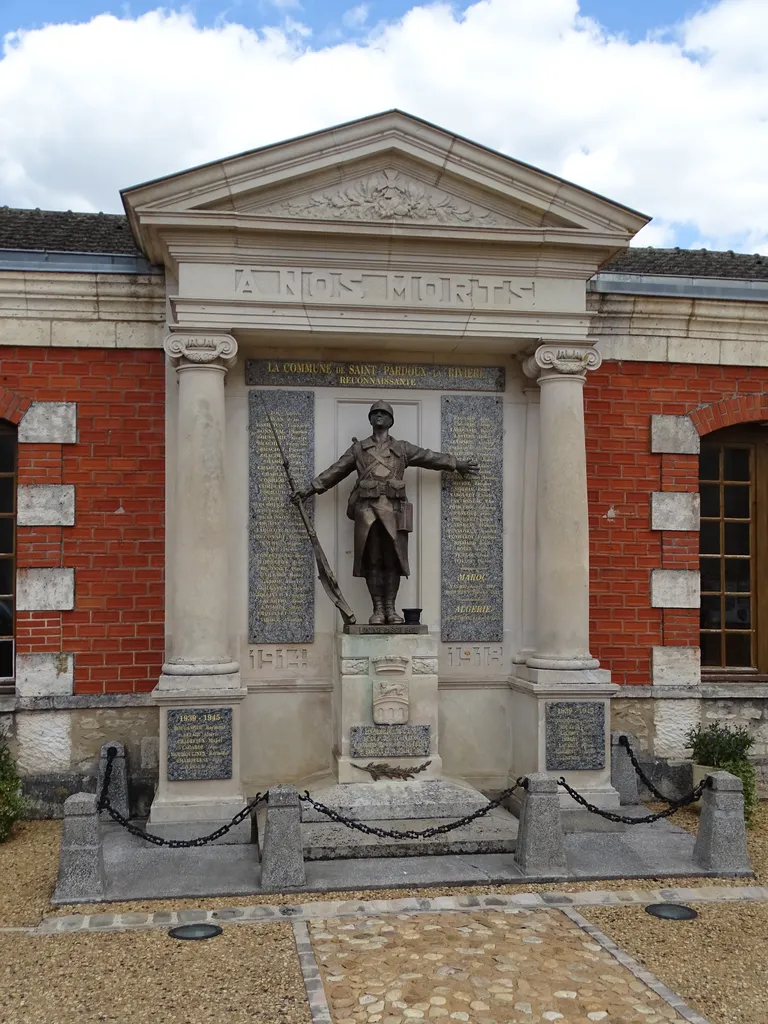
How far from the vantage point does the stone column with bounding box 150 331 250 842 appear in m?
8.38

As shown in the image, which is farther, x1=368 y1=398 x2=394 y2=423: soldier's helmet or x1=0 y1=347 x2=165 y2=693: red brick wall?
x1=0 y1=347 x2=165 y2=693: red brick wall

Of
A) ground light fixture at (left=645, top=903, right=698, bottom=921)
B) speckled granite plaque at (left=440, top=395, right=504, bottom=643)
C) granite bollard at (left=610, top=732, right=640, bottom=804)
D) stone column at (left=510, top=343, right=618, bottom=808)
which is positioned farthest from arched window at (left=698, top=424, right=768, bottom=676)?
ground light fixture at (left=645, top=903, right=698, bottom=921)

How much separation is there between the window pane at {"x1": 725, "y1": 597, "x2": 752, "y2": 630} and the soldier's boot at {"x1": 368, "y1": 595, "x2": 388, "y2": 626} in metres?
3.96

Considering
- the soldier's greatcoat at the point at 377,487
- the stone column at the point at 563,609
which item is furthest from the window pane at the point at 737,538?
the soldier's greatcoat at the point at 377,487

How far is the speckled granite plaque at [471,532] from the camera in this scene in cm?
969


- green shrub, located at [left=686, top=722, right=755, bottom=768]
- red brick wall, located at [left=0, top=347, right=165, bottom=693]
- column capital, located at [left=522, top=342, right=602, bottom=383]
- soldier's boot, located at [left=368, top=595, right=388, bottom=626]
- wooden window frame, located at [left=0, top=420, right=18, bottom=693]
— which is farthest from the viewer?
wooden window frame, located at [left=0, top=420, right=18, bottom=693]

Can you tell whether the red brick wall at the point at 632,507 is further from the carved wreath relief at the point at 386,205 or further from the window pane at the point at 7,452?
the window pane at the point at 7,452

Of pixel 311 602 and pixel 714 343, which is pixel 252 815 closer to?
pixel 311 602

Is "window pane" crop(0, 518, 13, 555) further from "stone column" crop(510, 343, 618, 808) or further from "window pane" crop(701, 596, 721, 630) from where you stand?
"window pane" crop(701, 596, 721, 630)

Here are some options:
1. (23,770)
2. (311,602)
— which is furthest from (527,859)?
(23,770)

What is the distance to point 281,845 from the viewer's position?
6953mm

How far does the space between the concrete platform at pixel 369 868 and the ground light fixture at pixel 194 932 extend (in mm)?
532

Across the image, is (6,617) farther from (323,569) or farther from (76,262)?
(76,262)

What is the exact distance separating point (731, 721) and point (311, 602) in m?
4.46
